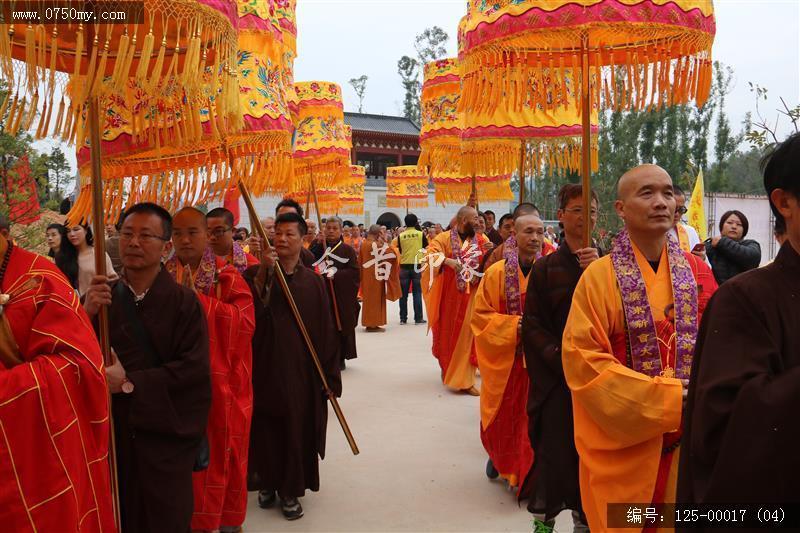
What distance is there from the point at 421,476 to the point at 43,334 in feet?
9.61

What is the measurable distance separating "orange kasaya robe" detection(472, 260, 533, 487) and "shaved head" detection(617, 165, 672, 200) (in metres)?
1.50

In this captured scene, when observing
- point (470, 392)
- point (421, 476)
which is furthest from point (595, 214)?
point (470, 392)

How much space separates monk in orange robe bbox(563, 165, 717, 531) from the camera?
218cm

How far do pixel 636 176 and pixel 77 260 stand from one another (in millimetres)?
3872

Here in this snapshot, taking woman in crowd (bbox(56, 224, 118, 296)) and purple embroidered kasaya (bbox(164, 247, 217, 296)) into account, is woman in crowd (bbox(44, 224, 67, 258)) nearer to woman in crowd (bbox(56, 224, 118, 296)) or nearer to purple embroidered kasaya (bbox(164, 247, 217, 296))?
woman in crowd (bbox(56, 224, 118, 296))

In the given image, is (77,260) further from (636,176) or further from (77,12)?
(636,176)

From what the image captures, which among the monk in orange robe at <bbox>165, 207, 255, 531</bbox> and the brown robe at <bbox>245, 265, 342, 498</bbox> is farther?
the brown robe at <bbox>245, 265, 342, 498</bbox>

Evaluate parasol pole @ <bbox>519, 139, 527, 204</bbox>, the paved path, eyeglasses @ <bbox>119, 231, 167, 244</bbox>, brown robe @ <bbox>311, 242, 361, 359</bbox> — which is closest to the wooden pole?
parasol pole @ <bbox>519, 139, 527, 204</bbox>

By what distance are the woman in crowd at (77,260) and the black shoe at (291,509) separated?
6.91 feet

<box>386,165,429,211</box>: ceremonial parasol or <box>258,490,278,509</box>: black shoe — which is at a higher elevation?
<box>386,165,429,211</box>: ceremonial parasol

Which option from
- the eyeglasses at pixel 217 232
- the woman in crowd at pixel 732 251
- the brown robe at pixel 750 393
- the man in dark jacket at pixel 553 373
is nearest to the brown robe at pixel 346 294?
the eyeglasses at pixel 217 232

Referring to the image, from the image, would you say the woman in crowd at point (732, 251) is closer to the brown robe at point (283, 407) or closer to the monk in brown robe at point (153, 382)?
the brown robe at point (283, 407)

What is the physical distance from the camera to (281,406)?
3.75 m

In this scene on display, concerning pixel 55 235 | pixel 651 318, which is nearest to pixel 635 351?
pixel 651 318
